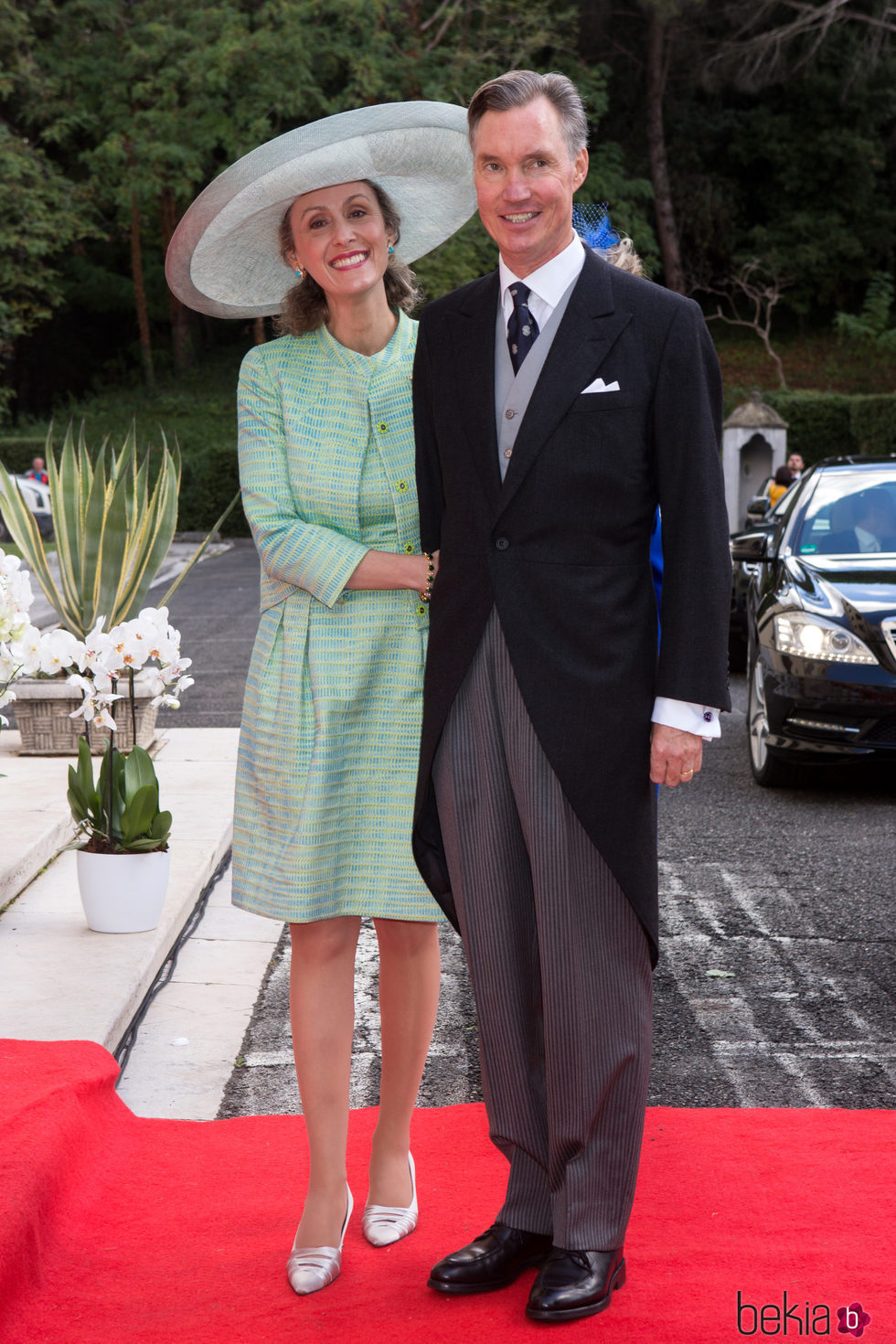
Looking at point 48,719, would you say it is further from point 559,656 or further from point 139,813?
point 559,656

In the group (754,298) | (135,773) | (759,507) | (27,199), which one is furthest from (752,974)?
(754,298)

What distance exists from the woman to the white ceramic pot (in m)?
1.74

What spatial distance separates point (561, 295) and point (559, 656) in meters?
0.64

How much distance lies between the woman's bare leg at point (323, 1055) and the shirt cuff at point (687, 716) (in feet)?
2.59

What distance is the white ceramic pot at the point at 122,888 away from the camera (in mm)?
4477

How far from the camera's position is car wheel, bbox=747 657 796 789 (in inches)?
282

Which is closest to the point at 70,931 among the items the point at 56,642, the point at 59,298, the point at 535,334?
the point at 56,642

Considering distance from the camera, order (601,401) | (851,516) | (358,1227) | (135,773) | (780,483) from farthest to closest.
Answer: (780,483) → (851,516) → (135,773) → (358,1227) → (601,401)

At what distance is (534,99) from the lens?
244 cm

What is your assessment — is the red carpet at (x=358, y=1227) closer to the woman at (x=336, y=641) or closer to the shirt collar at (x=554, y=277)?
the woman at (x=336, y=641)

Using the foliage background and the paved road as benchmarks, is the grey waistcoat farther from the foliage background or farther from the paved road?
the foliage background

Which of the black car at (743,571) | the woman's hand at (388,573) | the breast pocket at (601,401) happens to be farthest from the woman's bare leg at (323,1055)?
the black car at (743,571)

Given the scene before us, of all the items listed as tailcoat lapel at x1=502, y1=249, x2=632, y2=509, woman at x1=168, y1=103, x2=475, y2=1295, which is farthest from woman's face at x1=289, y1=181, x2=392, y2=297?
tailcoat lapel at x1=502, y1=249, x2=632, y2=509

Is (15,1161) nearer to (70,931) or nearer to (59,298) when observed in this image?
(70,931)
